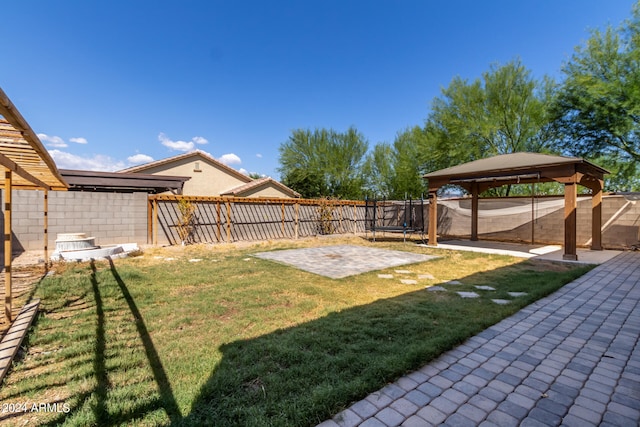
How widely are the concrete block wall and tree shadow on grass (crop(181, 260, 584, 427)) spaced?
7.67 metres

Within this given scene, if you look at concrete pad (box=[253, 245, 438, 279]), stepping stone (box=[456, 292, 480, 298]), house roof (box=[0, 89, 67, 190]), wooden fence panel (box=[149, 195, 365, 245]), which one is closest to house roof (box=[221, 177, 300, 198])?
wooden fence panel (box=[149, 195, 365, 245])

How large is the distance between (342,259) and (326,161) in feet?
49.4

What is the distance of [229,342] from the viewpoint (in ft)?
7.69

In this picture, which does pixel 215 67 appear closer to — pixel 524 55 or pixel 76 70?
pixel 76 70

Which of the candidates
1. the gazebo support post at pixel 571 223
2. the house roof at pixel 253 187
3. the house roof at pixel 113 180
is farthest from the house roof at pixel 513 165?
the house roof at pixel 253 187

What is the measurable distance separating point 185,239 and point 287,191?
9258 millimetres

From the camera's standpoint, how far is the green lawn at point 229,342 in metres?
1.56

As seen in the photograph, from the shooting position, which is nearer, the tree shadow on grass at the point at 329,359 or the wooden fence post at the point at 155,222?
the tree shadow on grass at the point at 329,359

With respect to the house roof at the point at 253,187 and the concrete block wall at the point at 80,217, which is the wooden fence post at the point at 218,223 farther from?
the house roof at the point at 253,187

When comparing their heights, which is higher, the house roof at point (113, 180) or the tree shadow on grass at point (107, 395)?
the house roof at point (113, 180)

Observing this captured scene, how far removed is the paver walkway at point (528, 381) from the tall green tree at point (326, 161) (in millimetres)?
18202

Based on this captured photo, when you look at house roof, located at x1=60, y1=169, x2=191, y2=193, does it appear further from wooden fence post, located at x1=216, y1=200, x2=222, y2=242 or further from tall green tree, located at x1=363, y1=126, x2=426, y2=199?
tall green tree, located at x1=363, y1=126, x2=426, y2=199

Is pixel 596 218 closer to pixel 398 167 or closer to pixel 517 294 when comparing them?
pixel 517 294

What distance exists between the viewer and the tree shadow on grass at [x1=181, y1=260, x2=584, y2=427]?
59.6 inches
